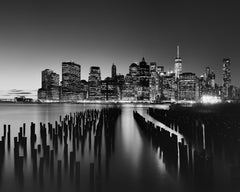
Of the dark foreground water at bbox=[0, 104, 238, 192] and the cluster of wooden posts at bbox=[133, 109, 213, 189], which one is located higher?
the cluster of wooden posts at bbox=[133, 109, 213, 189]

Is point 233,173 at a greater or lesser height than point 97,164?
greater

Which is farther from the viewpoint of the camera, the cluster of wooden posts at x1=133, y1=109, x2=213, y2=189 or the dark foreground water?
the dark foreground water

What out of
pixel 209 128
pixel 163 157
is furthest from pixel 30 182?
pixel 209 128

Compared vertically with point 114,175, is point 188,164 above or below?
above

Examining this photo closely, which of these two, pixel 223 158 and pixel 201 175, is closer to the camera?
pixel 201 175

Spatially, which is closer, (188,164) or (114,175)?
(188,164)

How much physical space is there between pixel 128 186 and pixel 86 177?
1648mm

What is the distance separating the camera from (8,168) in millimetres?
10453

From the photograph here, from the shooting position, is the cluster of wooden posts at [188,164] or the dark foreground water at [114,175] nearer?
the cluster of wooden posts at [188,164]

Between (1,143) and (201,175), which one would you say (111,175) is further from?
(1,143)

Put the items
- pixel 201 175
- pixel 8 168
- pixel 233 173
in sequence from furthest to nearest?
pixel 8 168, pixel 201 175, pixel 233 173

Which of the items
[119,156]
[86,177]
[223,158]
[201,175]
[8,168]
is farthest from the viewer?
[119,156]

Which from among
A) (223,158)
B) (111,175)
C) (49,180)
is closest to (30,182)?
(49,180)

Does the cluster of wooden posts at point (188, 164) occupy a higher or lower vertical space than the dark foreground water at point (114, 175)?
higher
